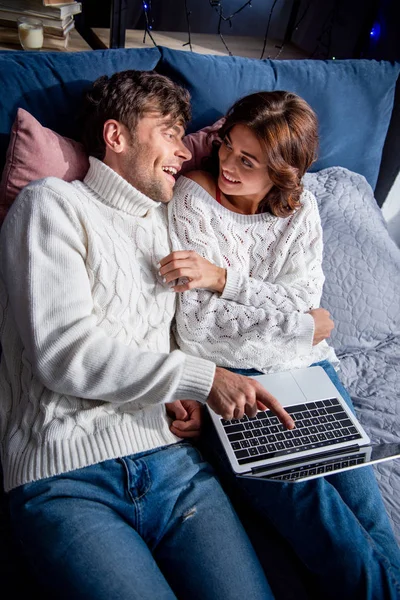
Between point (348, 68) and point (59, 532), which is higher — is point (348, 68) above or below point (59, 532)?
above

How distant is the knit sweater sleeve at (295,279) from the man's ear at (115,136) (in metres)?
0.42

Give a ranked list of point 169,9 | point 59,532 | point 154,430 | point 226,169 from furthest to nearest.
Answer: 1. point 169,9
2. point 226,169
3. point 154,430
4. point 59,532

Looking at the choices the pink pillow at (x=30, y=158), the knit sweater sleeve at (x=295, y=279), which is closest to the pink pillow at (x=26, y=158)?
the pink pillow at (x=30, y=158)

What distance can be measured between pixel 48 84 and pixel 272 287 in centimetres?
84

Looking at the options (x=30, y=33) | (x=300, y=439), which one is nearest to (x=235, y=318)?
(x=300, y=439)

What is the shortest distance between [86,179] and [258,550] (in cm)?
98

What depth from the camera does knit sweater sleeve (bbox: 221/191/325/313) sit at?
1.41 metres

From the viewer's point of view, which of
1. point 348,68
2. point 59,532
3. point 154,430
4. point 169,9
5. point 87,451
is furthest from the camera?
point 169,9

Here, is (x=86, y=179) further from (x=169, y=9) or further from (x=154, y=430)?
(x=169, y=9)

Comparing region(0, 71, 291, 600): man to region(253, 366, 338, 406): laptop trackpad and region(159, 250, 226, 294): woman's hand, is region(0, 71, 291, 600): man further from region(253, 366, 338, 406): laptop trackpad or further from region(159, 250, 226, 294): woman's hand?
region(253, 366, 338, 406): laptop trackpad

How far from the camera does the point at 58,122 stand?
1.46 meters

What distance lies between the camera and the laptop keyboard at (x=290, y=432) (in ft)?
4.05

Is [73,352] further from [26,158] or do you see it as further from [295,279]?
[295,279]

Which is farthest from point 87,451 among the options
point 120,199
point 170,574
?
point 120,199
